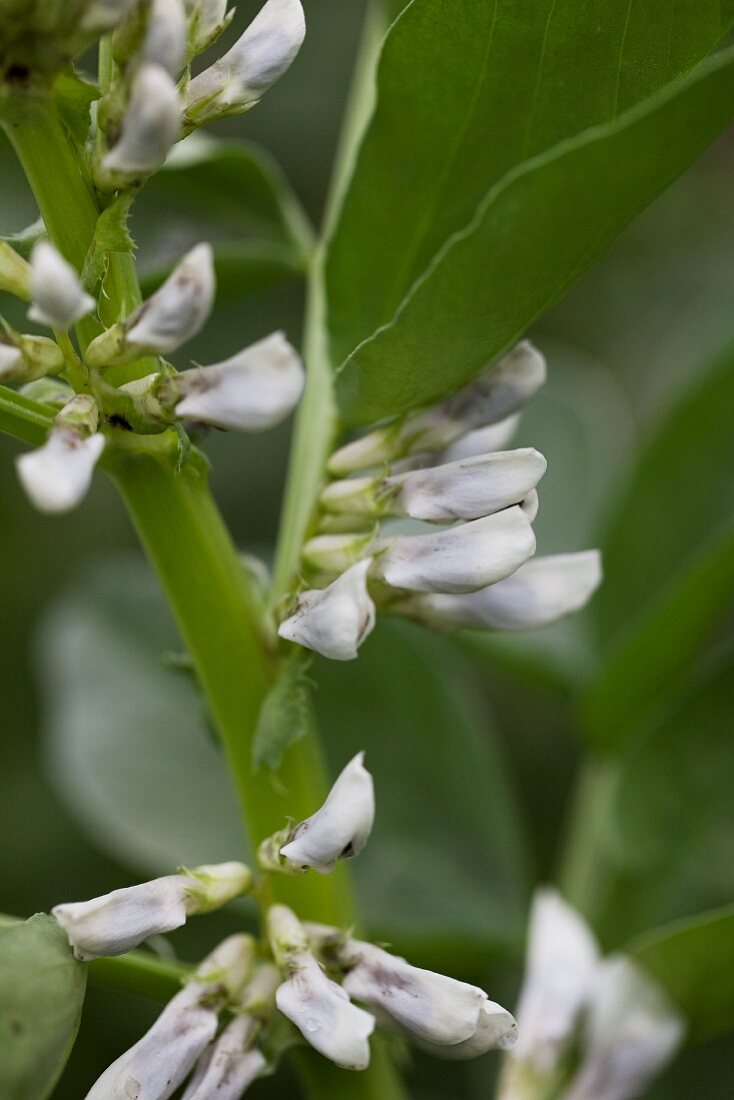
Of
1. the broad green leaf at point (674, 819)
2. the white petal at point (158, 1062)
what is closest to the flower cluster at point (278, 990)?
the white petal at point (158, 1062)

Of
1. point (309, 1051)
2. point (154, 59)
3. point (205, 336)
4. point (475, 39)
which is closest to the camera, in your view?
point (154, 59)

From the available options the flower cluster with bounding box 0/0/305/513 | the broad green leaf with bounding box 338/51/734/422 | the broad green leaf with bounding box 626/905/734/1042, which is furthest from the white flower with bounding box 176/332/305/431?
the broad green leaf with bounding box 626/905/734/1042

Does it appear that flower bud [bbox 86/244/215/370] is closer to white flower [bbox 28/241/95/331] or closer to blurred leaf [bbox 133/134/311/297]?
white flower [bbox 28/241/95/331]

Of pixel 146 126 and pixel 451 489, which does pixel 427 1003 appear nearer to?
pixel 451 489

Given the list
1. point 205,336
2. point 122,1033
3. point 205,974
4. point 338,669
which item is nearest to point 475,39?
point 205,974

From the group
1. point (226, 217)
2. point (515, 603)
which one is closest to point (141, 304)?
point (515, 603)

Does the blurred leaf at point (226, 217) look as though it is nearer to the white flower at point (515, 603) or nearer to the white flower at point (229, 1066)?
the white flower at point (515, 603)

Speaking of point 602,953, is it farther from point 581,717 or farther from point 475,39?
point 475,39
